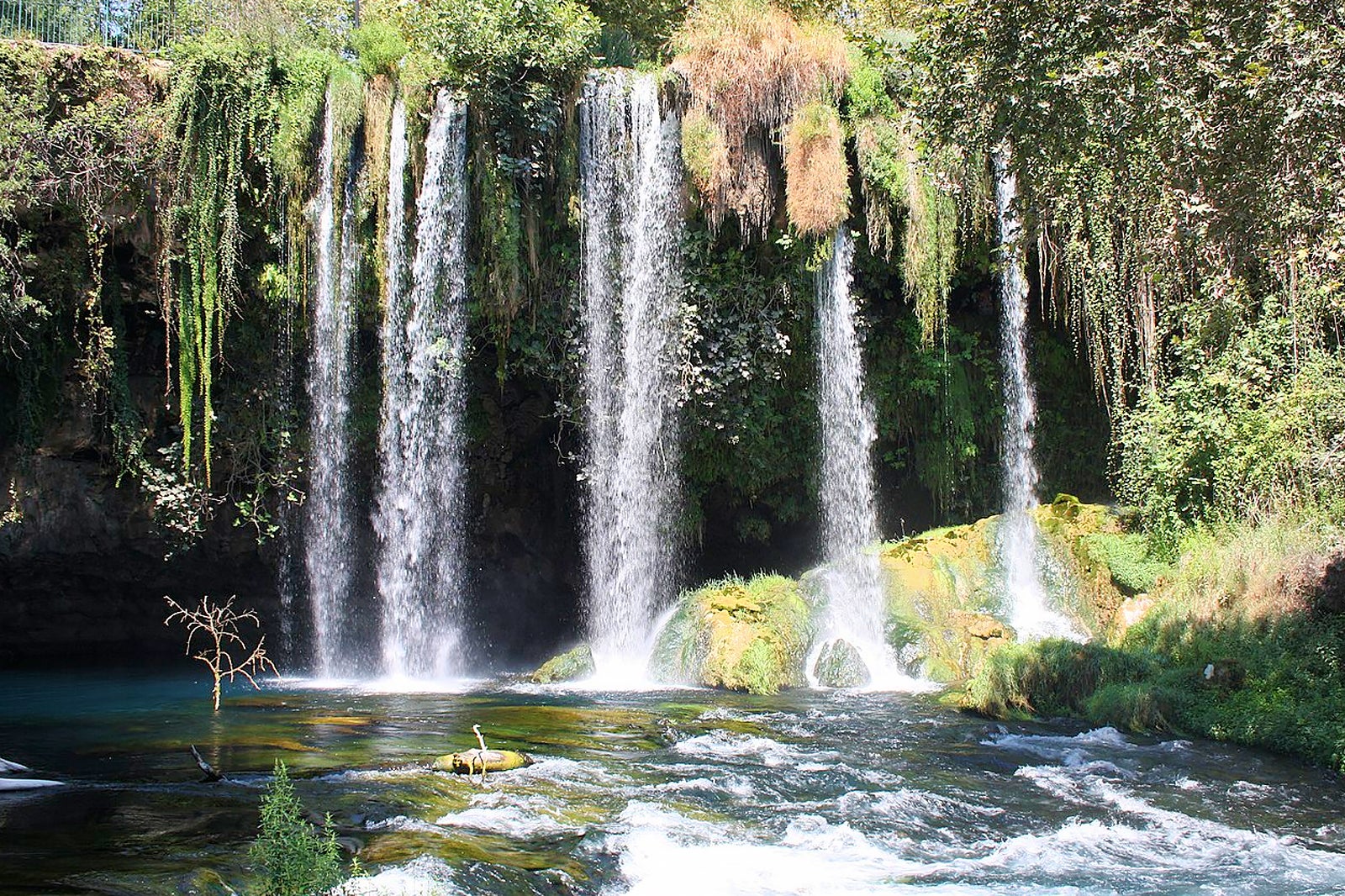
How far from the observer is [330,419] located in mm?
14789

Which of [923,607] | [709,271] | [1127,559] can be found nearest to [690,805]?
[923,607]

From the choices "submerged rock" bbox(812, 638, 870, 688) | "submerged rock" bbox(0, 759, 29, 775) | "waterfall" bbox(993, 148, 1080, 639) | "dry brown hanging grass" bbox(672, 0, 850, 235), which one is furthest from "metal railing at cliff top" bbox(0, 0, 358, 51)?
"submerged rock" bbox(812, 638, 870, 688)

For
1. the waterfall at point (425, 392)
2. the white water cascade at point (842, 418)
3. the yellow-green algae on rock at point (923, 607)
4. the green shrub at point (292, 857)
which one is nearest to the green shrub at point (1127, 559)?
the yellow-green algae on rock at point (923, 607)

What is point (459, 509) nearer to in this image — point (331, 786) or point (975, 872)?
point (331, 786)

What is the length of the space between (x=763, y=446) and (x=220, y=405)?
719 cm

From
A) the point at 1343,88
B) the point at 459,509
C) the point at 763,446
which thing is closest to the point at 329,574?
the point at 459,509

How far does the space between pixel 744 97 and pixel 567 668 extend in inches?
304

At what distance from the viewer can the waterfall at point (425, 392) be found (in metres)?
14.3

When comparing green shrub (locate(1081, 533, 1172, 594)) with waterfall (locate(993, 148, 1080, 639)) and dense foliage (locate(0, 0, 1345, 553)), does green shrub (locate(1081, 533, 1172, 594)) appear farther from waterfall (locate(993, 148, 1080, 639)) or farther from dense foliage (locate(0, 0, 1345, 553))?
waterfall (locate(993, 148, 1080, 639))

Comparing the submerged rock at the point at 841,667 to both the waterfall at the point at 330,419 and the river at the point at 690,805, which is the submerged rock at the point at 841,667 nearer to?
the river at the point at 690,805

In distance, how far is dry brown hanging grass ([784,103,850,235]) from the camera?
47.2 ft

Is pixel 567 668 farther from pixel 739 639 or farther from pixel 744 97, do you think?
pixel 744 97

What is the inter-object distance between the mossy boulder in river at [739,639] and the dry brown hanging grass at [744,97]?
16.6ft

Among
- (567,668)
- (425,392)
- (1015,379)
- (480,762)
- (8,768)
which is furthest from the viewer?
(1015,379)
